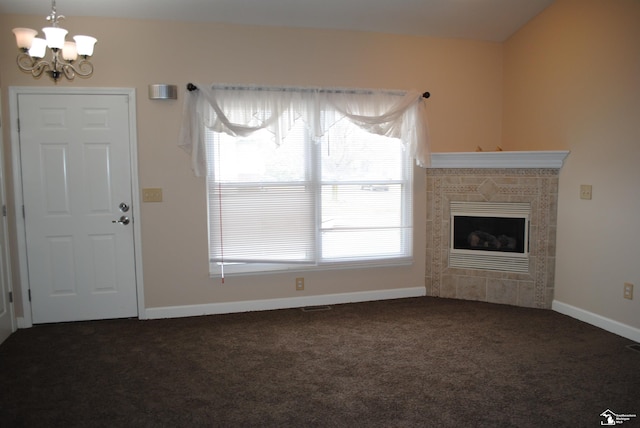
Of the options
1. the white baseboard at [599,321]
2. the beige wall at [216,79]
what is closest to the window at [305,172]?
the beige wall at [216,79]

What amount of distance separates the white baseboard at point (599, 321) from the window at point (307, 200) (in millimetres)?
1468

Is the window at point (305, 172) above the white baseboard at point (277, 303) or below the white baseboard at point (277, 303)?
above

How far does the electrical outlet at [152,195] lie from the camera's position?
13.2 feet

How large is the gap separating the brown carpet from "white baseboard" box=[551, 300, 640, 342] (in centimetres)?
7

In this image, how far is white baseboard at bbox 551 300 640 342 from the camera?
352 cm

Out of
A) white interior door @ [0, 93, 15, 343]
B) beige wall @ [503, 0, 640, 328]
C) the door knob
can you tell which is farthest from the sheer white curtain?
white interior door @ [0, 93, 15, 343]

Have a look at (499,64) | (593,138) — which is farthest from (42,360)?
(499,64)

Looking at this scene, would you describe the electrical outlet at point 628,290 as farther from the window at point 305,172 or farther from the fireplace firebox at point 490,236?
the window at point 305,172

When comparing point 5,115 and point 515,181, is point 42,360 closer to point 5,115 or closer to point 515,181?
point 5,115

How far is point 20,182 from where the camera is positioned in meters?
3.82

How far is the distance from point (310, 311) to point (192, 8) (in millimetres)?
2879

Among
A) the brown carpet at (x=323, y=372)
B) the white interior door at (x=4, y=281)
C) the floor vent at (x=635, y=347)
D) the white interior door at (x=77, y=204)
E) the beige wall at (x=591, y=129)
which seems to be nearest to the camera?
the brown carpet at (x=323, y=372)

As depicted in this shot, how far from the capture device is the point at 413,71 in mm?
4562

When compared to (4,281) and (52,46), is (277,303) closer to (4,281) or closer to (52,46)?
(4,281)
